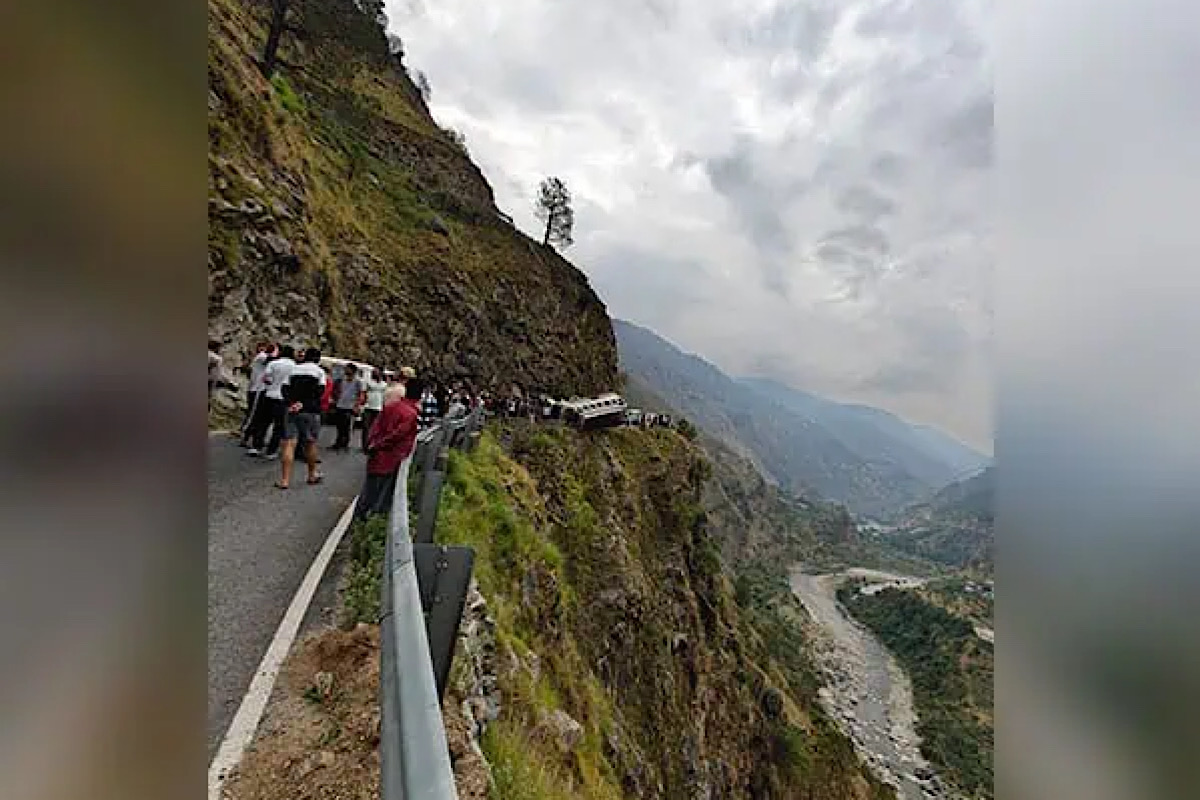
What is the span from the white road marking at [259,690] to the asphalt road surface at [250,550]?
41 millimetres

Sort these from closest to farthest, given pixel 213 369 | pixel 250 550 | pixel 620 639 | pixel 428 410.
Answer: pixel 213 369, pixel 250 550, pixel 428 410, pixel 620 639

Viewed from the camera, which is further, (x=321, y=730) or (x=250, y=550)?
(x=250, y=550)

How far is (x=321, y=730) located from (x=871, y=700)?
9249cm

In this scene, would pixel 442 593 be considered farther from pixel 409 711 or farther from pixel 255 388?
pixel 255 388

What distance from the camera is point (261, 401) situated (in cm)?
917

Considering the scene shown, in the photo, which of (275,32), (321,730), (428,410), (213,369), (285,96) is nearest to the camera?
(321,730)

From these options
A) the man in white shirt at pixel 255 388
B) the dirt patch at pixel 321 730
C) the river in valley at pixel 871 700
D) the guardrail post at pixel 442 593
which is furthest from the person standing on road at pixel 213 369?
the river in valley at pixel 871 700

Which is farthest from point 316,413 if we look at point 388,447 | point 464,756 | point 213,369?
point 464,756

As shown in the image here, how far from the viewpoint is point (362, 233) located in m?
28.6

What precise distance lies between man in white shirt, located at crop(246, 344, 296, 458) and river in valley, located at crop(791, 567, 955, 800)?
60.7m

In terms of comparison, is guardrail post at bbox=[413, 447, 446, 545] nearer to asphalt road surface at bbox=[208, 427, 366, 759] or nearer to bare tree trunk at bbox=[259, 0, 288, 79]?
asphalt road surface at bbox=[208, 427, 366, 759]

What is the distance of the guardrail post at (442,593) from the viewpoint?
3.07m
